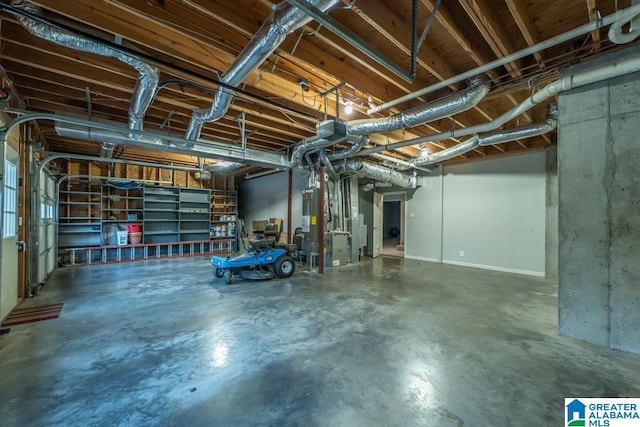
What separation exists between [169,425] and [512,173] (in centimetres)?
709

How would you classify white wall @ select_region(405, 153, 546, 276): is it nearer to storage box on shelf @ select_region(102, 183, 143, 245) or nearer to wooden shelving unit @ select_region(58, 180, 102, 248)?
storage box on shelf @ select_region(102, 183, 143, 245)

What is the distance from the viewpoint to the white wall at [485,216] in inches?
221

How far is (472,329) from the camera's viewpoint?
9.25 feet

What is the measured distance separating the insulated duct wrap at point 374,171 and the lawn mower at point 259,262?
6.90 ft

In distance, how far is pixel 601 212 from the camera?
247 centimetres

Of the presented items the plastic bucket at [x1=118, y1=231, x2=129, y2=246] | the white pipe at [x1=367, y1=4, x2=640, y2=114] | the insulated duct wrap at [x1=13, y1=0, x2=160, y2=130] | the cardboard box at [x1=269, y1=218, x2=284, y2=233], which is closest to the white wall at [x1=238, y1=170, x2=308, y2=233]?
the cardboard box at [x1=269, y1=218, x2=284, y2=233]

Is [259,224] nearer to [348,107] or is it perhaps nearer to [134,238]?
[134,238]

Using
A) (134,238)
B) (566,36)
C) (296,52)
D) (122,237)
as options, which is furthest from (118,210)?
(566,36)

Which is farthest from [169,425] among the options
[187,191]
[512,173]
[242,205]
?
[242,205]

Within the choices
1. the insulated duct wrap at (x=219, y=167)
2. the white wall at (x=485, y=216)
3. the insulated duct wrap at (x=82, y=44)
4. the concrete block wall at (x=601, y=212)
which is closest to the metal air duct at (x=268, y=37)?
the insulated duct wrap at (x=82, y=44)

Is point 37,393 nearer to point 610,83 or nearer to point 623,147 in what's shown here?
point 623,147

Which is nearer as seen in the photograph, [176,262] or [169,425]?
[169,425]

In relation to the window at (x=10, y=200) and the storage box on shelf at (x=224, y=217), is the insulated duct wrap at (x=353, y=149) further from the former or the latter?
the storage box on shelf at (x=224, y=217)
